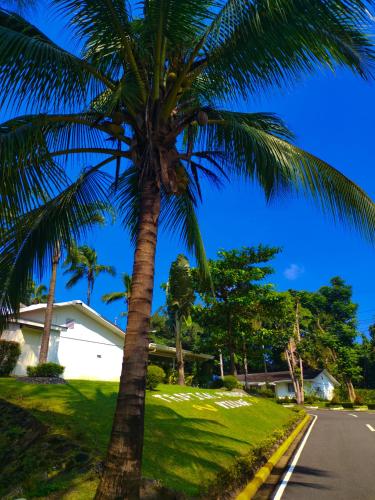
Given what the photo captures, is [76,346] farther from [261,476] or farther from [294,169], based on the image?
[294,169]

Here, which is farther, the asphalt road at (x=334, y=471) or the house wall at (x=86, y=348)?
the house wall at (x=86, y=348)

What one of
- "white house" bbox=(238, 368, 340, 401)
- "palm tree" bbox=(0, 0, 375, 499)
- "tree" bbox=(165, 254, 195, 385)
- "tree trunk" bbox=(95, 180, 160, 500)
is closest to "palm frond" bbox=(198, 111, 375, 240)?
"palm tree" bbox=(0, 0, 375, 499)

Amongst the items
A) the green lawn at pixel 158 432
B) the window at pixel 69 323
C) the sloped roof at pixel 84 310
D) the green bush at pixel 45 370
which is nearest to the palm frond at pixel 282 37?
the green lawn at pixel 158 432

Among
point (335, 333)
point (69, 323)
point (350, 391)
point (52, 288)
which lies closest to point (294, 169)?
point (52, 288)

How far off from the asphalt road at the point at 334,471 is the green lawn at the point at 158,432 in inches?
50.9

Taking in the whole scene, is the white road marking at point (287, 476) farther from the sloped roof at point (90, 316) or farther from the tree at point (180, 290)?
the tree at point (180, 290)

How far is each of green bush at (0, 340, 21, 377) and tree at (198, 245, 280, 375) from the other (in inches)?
569

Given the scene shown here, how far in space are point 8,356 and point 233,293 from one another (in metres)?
17.0

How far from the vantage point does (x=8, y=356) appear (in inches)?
729

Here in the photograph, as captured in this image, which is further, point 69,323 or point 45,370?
point 69,323

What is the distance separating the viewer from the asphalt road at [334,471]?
6.62 meters

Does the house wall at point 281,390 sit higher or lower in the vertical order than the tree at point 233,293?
lower

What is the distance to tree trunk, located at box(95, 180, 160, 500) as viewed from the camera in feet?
13.1

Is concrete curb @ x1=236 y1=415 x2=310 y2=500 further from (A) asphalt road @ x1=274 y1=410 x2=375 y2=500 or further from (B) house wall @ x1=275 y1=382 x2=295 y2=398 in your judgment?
(B) house wall @ x1=275 y1=382 x2=295 y2=398
